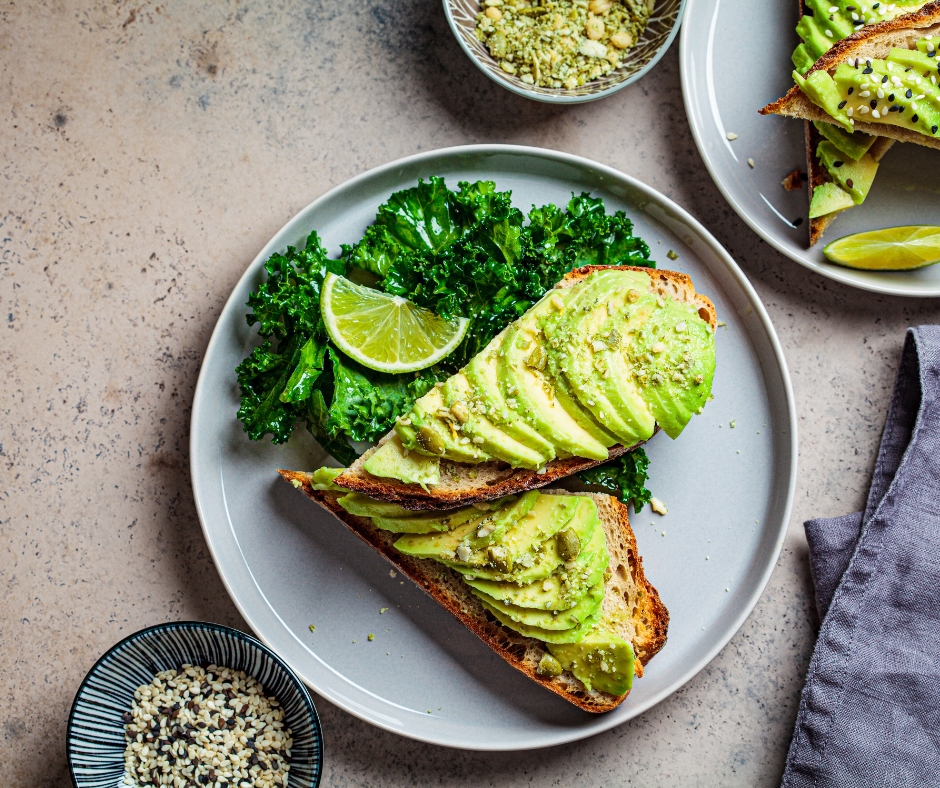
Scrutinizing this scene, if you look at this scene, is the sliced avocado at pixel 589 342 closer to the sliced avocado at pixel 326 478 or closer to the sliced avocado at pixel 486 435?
the sliced avocado at pixel 486 435

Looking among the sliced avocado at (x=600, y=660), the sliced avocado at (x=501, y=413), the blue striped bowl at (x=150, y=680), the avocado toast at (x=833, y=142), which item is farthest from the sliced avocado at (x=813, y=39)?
the blue striped bowl at (x=150, y=680)

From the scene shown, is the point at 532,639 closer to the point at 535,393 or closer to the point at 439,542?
the point at 439,542

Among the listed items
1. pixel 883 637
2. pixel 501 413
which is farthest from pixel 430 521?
pixel 883 637

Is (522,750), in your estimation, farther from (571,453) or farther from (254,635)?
(571,453)

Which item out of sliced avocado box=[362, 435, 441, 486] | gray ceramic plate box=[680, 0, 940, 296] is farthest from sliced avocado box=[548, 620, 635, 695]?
gray ceramic plate box=[680, 0, 940, 296]

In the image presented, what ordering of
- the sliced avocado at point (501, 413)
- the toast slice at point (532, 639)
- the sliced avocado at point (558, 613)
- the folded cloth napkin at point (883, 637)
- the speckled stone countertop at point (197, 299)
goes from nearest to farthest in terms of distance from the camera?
1. the sliced avocado at point (501, 413)
2. the sliced avocado at point (558, 613)
3. the toast slice at point (532, 639)
4. the folded cloth napkin at point (883, 637)
5. the speckled stone countertop at point (197, 299)

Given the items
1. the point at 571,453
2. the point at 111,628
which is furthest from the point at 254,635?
the point at 571,453
